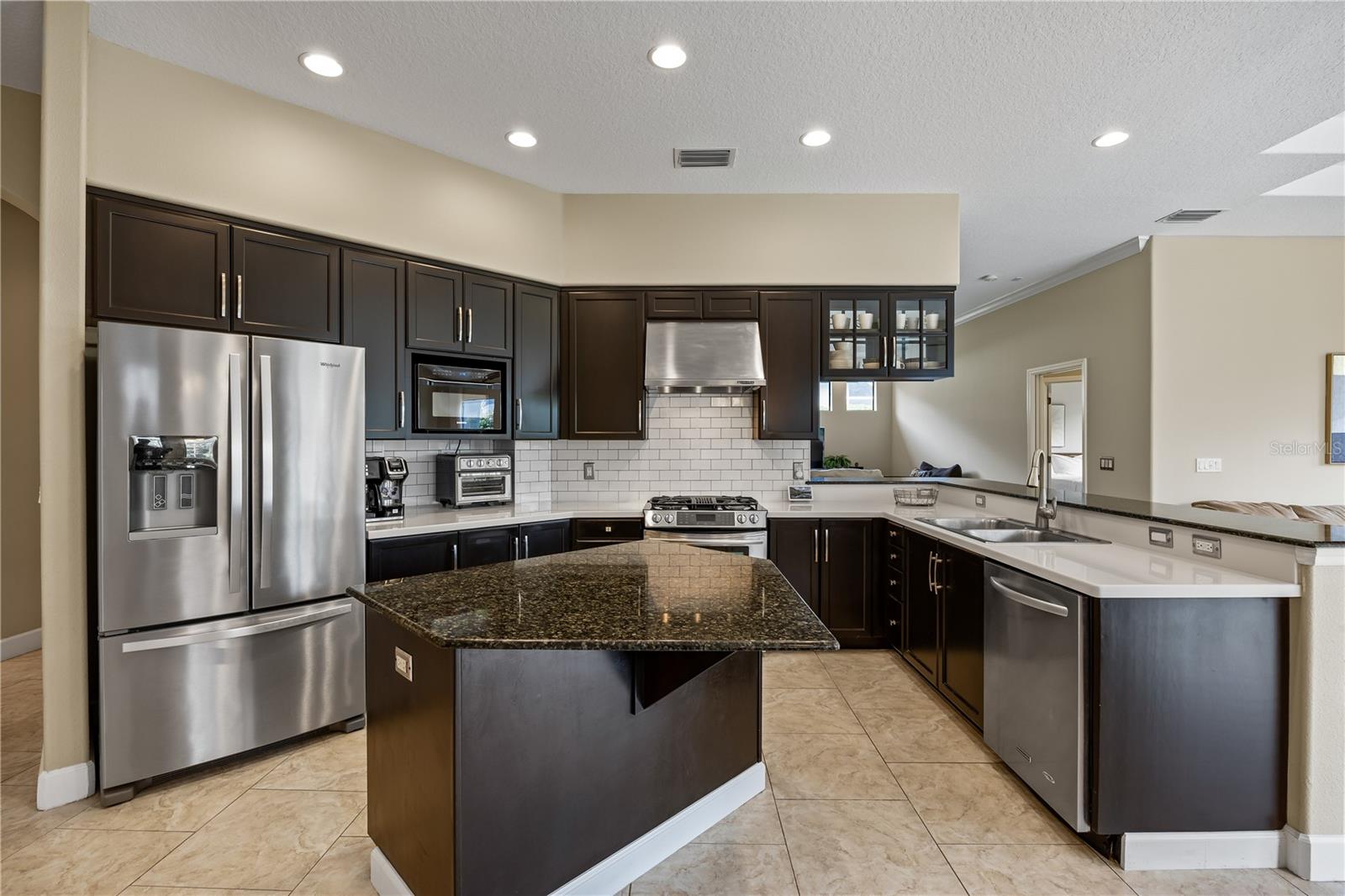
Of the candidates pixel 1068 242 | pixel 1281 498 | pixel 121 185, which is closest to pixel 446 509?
pixel 121 185

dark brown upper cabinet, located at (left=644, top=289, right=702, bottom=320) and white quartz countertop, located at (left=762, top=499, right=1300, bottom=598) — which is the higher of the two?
dark brown upper cabinet, located at (left=644, top=289, right=702, bottom=320)

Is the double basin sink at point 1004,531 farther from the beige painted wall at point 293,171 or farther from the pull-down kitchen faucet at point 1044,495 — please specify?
the beige painted wall at point 293,171

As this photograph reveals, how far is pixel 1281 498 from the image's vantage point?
191 inches

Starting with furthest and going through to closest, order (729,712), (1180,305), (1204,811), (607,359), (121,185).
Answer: (1180,305), (607,359), (121,185), (729,712), (1204,811)

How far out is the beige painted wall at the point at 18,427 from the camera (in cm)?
363

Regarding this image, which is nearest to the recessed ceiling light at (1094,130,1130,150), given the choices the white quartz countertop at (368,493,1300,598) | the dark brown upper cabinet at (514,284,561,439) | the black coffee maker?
the white quartz countertop at (368,493,1300,598)

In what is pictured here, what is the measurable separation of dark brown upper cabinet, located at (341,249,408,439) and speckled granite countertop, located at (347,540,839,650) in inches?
63.6

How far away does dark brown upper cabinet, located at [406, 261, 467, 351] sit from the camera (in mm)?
3404

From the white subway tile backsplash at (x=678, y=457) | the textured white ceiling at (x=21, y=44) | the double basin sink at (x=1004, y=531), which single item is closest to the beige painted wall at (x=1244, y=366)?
the double basin sink at (x=1004, y=531)

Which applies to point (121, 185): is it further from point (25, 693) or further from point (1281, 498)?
point (1281, 498)

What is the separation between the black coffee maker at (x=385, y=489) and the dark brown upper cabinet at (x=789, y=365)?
2.37 meters

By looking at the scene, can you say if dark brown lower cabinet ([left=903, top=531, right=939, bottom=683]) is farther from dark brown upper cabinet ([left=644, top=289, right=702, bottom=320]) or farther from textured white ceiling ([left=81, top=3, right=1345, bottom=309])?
textured white ceiling ([left=81, top=3, right=1345, bottom=309])

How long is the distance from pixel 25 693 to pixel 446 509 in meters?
2.24

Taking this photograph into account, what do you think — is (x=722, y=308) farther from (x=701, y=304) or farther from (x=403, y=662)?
(x=403, y=662)
